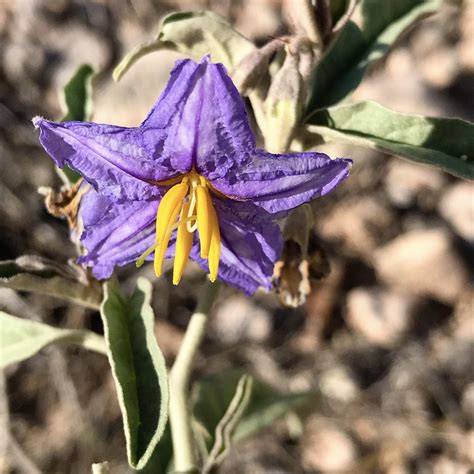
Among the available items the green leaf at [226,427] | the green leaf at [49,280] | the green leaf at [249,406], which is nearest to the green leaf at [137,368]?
the green leaf at [49,280]

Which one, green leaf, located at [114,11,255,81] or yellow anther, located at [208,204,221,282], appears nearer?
yellow anther, located at [208,204,221,282]

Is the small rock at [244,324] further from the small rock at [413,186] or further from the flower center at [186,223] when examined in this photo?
the flower center at [186,223]

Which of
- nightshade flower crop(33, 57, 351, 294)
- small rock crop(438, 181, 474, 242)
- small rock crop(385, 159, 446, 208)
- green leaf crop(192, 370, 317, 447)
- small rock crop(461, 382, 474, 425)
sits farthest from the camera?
small rock crop(385, 159, 446, 208)

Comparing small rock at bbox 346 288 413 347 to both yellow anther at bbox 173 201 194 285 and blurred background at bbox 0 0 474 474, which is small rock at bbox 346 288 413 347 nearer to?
blurred background at bbox 0 0 474 474

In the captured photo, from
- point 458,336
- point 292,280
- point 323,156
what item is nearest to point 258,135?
point 458,336

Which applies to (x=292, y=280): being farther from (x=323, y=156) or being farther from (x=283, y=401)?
(x=283, y=401)

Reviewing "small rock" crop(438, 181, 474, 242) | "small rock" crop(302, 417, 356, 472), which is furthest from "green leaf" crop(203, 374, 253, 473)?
"small rock" crop(438, 181, 474, 242)

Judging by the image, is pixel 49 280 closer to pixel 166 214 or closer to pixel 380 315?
pixel 166 214
